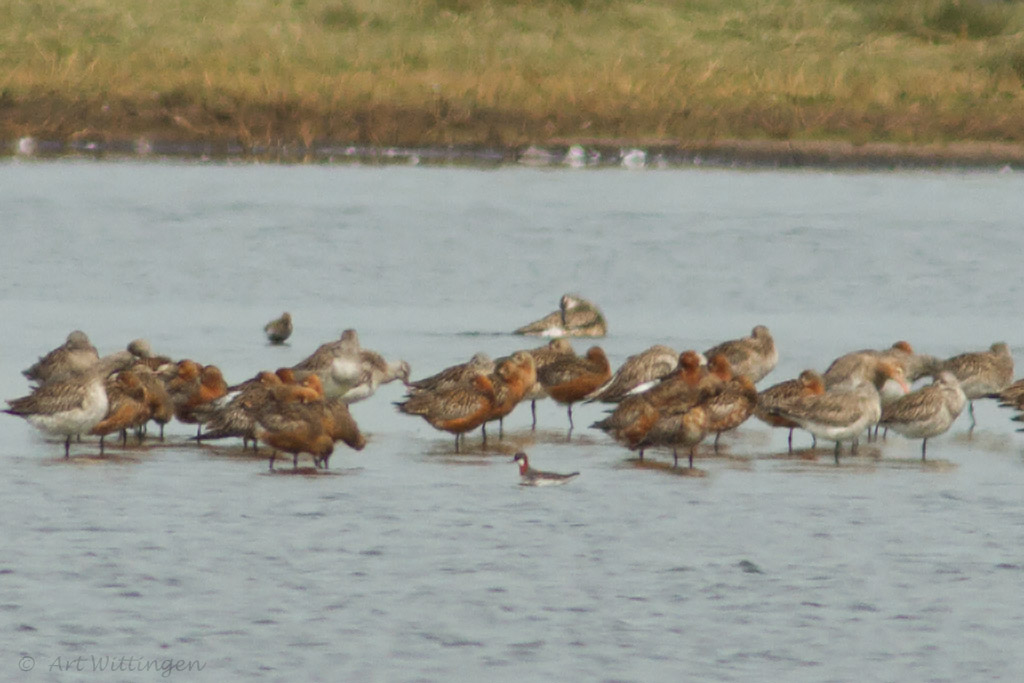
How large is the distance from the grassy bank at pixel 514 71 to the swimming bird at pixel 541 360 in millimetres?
25918

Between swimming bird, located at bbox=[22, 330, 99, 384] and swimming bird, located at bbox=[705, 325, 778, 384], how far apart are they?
16.1ft

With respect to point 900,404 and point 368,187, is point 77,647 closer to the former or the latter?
point 900,404

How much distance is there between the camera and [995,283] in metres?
25.4

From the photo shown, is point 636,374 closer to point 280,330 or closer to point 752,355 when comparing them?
point 752,355

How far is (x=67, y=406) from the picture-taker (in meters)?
13.2

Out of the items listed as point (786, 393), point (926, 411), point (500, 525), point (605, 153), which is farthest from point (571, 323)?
point (605, 153)

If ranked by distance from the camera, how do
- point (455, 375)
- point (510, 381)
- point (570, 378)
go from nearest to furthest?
point (510, 381)
point (455, 375)
point (570, 378)

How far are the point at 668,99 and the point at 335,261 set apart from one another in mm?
18232

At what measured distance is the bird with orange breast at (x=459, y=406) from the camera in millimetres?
14141

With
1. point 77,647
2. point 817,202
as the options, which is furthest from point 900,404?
point 817,202

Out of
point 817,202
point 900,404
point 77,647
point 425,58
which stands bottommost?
point 77,647

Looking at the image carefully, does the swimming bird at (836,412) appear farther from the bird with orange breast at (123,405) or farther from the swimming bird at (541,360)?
the bird with orange breast at (123,405)

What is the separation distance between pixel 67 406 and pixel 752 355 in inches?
228

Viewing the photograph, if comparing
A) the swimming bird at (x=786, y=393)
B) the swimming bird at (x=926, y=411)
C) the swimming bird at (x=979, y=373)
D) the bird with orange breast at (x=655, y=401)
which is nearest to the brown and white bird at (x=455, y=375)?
the bird with orange breast at (x=655, y=401)
